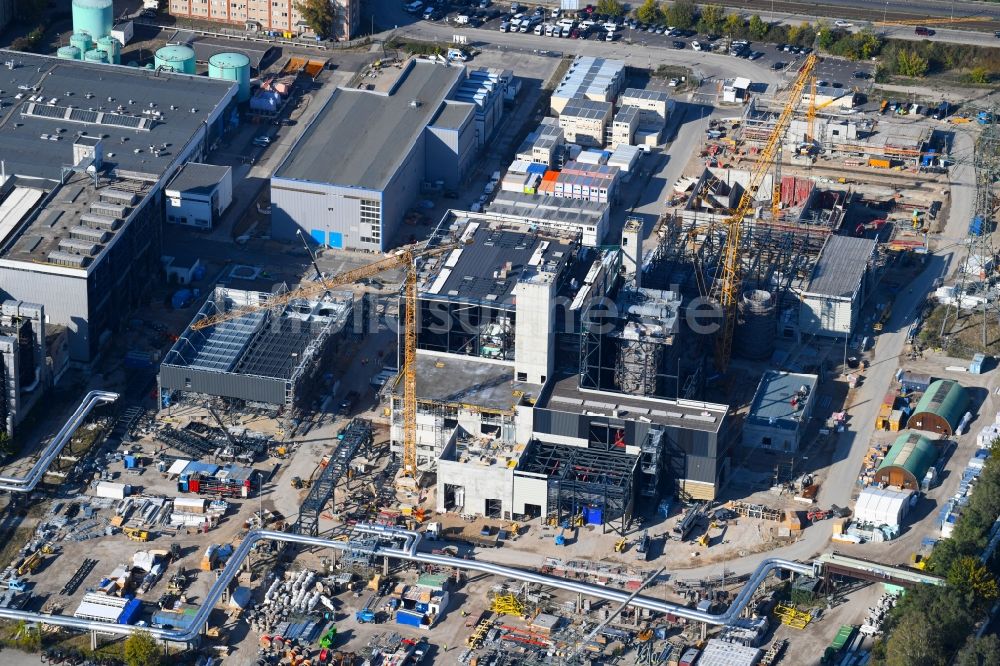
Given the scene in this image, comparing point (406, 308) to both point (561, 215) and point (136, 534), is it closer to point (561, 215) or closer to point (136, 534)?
point (136, 534)

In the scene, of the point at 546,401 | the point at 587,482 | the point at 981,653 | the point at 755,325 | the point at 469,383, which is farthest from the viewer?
the point at 755,325

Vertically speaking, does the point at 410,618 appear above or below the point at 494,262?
below

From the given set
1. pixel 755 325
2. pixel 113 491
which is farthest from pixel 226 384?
pixel 755 325

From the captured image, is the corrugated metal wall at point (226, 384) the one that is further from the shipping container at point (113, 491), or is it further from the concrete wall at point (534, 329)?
the concrete wall at point (534, 329)

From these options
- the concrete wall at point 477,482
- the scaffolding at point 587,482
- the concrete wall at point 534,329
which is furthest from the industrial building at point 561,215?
the concrete wall at point 477,482

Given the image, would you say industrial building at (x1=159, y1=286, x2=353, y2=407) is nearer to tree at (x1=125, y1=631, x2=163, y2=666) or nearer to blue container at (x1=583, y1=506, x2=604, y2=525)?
blue container at (x1=583, y1=506, x2=604, y2=525)

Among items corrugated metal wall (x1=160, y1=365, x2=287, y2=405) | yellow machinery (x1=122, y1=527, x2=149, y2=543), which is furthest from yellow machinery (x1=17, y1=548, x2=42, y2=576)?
corrugated metal wall (x1=160, y1=365, x2=287, y2=405)

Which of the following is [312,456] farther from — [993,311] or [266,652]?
[993,311]
